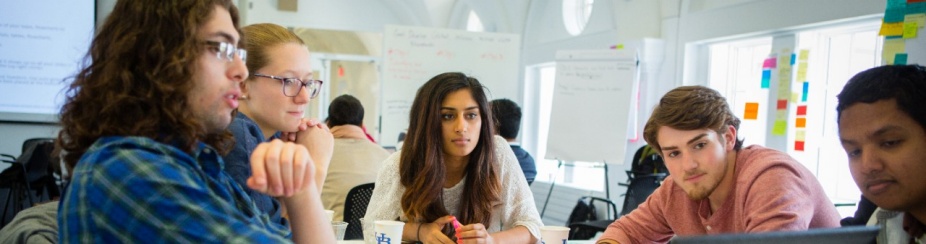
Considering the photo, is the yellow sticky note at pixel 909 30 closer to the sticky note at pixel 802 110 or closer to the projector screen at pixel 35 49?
the sticky note at pixel 802 110

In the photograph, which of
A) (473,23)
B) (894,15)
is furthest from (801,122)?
(473,23)

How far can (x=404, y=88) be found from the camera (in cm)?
530

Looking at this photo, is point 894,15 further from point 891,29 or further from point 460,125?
point 460,125

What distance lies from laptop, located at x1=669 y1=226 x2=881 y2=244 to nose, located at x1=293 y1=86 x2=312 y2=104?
38.0 inches

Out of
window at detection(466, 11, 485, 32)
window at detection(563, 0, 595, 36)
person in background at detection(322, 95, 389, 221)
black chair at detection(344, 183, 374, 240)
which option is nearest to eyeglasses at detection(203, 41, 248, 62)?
black chair at detection(344, 183, 374, 240)

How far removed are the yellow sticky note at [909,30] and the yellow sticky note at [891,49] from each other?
0.05 meters

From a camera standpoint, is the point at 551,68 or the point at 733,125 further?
the point at 551,68

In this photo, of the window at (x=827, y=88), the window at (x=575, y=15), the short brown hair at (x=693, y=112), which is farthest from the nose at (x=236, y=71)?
the window at (x=575, y=15)

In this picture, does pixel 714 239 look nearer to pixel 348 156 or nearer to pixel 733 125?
pixel 733 125

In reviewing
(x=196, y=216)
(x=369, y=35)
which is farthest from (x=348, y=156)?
(x=369, y=35)

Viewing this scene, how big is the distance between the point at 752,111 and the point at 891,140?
172 inches

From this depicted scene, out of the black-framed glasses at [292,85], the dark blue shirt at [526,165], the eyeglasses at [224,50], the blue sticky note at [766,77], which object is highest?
the blue sticky note at [766,77]

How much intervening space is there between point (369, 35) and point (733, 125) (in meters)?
9.56

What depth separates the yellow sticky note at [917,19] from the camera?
145 inches
